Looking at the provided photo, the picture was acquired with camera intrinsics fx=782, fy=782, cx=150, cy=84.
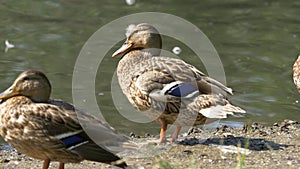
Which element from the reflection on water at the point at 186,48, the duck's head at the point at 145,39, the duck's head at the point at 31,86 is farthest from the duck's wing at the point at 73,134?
the reflection on water at the point at 186,48

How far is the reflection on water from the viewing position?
11156mm

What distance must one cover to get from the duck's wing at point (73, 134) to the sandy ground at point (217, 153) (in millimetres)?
582

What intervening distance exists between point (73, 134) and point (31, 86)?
2.11ft

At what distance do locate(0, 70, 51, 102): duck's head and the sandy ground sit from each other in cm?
99

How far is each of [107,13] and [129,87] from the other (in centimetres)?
644

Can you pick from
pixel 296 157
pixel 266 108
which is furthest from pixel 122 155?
pixel 266 108

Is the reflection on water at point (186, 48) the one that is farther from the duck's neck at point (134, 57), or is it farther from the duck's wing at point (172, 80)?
the duck's wing at point (172, 80)

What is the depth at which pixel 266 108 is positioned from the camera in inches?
432

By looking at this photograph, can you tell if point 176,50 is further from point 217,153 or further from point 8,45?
point 217,153

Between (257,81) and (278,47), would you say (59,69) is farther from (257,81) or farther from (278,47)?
(278,47)

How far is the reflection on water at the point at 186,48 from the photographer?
36.6ft

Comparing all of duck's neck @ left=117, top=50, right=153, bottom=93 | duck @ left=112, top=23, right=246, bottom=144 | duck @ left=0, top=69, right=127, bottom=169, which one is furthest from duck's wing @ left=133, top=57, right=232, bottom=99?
duck @ left=0, top=69, right=127, bottom=169

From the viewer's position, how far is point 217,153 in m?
8.15

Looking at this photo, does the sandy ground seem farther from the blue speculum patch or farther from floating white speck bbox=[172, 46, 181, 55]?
floating white speck bbox=[172, 46, 181, 55]
